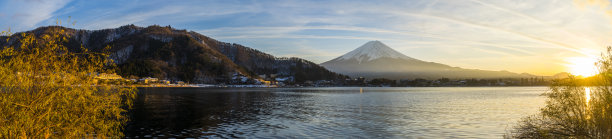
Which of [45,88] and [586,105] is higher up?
[45,88]

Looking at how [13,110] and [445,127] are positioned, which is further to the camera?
[445,127]

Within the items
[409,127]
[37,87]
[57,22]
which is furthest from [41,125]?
[409,127]

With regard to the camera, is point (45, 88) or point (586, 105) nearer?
point (45, 88)

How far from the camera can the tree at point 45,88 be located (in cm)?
1691

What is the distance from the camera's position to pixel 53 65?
18203 millimetres

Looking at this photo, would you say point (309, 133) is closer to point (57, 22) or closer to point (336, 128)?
point (336, 128)

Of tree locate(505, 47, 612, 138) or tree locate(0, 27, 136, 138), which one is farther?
Result: tree locate(505, 47, 612, 138)

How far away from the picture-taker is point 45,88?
1775cm

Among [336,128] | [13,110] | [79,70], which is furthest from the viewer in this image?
[336,128]

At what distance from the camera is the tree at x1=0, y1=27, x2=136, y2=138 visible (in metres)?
16.9

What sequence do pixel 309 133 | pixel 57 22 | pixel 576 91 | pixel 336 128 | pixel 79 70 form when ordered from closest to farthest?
pixel 57 22, pixel 79 70, pixel 576 91, pixel 309 133, pixel 336 128

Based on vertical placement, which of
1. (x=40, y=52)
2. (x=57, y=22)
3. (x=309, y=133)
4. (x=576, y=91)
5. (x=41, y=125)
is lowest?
(x=309, y=133)

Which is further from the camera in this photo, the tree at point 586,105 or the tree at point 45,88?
the tree at point 586,105

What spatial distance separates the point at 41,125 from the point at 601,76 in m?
29.0
